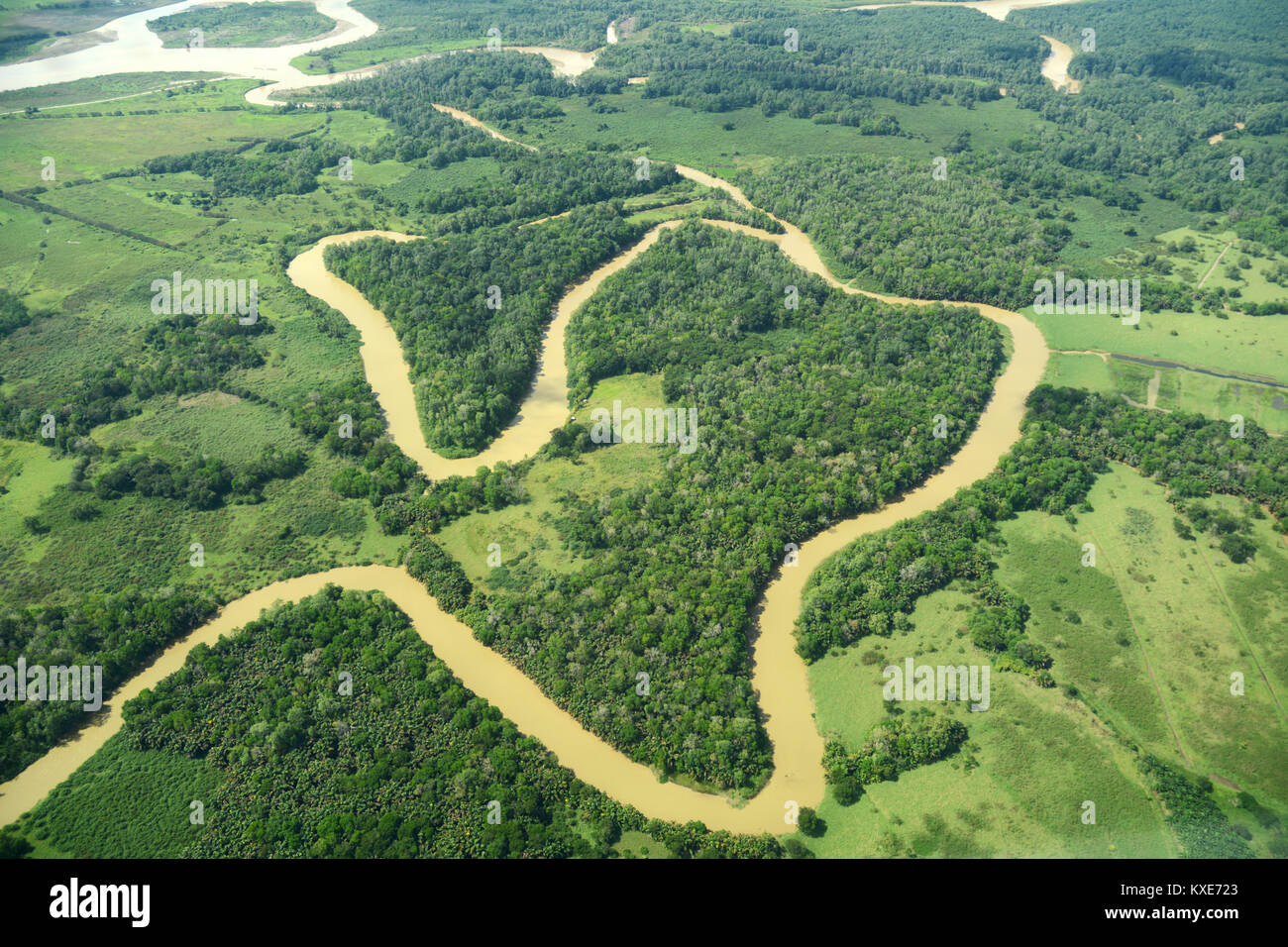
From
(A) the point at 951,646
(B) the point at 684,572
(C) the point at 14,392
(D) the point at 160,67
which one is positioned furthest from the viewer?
(D) the point at 160,67

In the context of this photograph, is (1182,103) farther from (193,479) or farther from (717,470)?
(193,479)

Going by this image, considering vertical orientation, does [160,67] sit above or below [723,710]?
above

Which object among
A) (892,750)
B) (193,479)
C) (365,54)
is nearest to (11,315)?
(193,479)

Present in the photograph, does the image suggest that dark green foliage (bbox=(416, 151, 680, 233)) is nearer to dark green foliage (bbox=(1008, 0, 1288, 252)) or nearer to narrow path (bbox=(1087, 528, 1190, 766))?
dark green foliage (bbox=(1008, 0, 1288, 252))

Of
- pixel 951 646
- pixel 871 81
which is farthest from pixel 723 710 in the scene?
pixel 871 81

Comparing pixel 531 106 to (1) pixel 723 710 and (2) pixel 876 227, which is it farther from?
(1) pixel 723 710

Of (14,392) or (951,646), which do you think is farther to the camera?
(14,392)

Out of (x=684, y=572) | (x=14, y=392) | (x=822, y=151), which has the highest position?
(x=822, y=151)

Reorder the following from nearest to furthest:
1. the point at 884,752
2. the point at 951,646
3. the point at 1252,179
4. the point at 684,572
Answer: the point at 884,752 → the point at 951,646 → the point at 684,572 → the point at 1252,179

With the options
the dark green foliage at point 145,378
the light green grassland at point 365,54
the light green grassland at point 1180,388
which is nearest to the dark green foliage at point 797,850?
the light green grassland at point 1180,388
